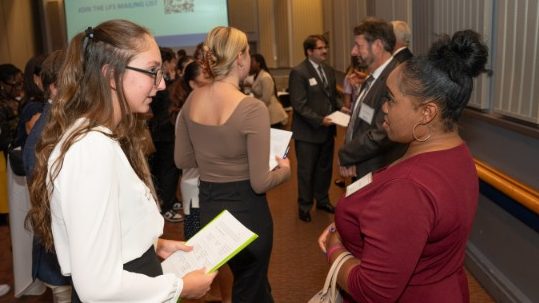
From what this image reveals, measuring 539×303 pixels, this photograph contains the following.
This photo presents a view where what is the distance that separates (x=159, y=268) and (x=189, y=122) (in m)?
0.92

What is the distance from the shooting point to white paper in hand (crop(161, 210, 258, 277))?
1.23 metres

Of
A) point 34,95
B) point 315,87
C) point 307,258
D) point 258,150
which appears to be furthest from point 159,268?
point 315,87

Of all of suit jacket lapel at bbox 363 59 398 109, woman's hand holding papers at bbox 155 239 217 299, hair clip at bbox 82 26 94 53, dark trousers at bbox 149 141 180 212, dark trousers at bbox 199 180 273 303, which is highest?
hair clip at bbox 82 26 94 53

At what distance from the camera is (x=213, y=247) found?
129 centimetres

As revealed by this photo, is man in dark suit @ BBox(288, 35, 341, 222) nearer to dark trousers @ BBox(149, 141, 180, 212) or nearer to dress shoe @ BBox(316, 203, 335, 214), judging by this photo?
dress shoe @ BBox(316, 203, 335, 214)

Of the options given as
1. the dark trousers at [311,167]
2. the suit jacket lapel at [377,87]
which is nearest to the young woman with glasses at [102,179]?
the suit jacket lapel at [377,87]

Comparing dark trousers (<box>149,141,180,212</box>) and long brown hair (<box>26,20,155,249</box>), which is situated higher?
long brown hair (<box>26,20,155,249</box>)

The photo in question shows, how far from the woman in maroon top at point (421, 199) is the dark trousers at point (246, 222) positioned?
75 centimetres

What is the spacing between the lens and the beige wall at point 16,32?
7.60 m

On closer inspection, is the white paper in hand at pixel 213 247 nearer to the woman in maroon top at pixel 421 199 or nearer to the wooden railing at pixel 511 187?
the woman in maroon top at pixel 421 199

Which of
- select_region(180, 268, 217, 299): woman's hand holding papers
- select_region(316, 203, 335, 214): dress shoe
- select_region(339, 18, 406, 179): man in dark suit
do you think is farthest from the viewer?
select_region(316, 203, 335, 214): dress shoe

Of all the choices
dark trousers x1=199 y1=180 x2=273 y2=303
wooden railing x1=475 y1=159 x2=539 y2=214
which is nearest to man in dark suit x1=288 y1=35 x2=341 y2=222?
wooden railing x1=475 y1=159 x2=539 y2=214

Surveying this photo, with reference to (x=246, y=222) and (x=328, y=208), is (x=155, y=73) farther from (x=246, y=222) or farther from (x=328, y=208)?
(x=328, y=208)

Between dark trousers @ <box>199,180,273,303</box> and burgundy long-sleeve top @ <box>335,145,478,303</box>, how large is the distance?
79 cm
